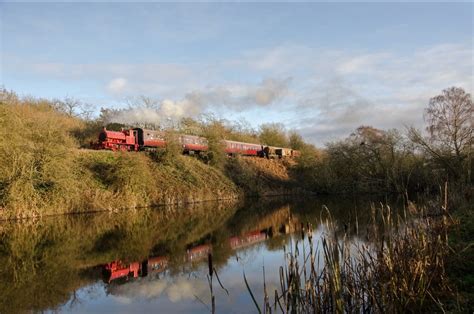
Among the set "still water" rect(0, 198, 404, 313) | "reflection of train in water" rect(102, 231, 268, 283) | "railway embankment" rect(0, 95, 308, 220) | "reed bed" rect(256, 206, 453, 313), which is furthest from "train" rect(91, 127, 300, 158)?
"reed bed" rect(256, 206, 453, 313)

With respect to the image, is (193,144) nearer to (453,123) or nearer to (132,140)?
(132,140)

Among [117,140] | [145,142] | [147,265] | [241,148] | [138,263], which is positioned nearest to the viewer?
[147,265]

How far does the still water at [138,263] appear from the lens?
838 centimetres

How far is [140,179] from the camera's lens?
3062 cm

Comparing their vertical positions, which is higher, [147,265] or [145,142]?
[145,142]

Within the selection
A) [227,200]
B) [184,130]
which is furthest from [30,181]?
[184,130]

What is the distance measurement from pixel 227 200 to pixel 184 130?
15321 millimetres

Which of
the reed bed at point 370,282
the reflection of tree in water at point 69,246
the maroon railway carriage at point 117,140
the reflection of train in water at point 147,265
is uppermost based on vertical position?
the maroon railway carriage at point 117,140

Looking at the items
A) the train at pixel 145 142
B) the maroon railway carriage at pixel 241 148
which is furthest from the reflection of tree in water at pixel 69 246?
the maroon railway carriage at pixel 241 148

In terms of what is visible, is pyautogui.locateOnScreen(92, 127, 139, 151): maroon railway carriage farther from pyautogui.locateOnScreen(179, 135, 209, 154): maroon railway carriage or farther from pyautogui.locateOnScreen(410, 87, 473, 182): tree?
pyautogui.locateOnScreen(410, 87, 473, 182): tree

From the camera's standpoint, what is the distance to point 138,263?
39.9ft

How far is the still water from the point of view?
838 cm

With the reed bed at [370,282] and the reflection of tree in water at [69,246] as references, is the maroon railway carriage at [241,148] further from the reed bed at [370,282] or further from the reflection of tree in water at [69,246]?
the reed bed at [370,282]

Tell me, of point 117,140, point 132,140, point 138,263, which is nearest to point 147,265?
point 138,263
